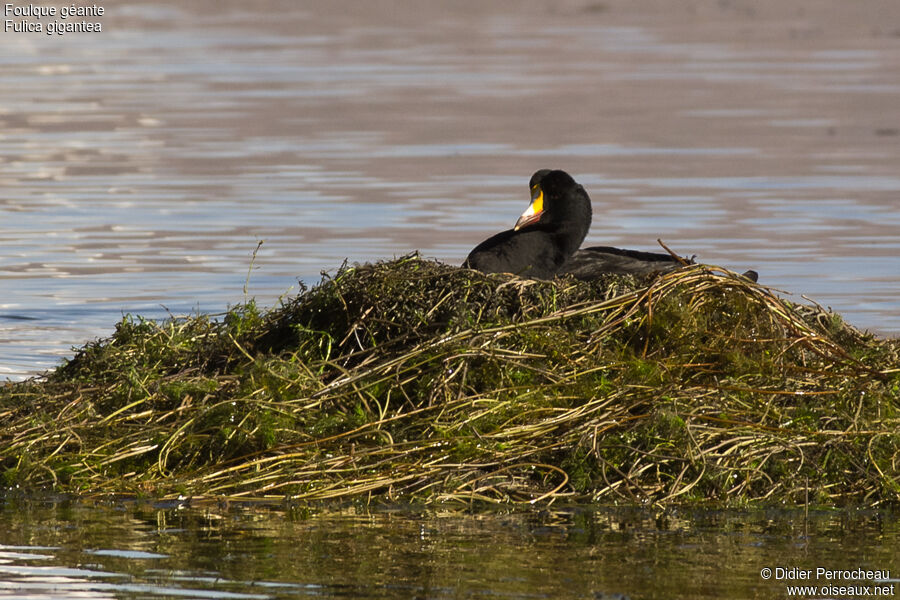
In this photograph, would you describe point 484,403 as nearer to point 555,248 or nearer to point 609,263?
point 609,263

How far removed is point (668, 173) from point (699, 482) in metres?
13.6

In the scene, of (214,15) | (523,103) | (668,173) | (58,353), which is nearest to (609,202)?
(668,173)

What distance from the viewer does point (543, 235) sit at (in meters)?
10.8

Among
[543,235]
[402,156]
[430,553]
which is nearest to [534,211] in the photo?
[543,235]

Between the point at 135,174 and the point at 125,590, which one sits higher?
the point at 135,174

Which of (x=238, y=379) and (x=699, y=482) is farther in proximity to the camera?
(x=238, y=379)

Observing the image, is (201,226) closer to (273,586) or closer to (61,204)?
(61,204)

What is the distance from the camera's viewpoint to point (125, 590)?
572 centimetres

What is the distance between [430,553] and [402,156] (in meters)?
16.1

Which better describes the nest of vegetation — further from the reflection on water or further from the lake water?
the reflection on water

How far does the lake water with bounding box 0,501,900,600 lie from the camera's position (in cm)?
576

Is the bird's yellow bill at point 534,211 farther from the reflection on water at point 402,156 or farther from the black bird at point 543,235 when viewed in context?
the reflection on water at point 402,156

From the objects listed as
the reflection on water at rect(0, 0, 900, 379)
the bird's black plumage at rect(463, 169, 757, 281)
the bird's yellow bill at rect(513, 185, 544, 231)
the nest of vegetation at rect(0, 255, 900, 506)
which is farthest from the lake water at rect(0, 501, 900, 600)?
the bird's yellow bill at rect(513, 185, 544, 231)

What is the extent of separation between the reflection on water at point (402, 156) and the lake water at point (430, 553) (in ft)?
13.3
